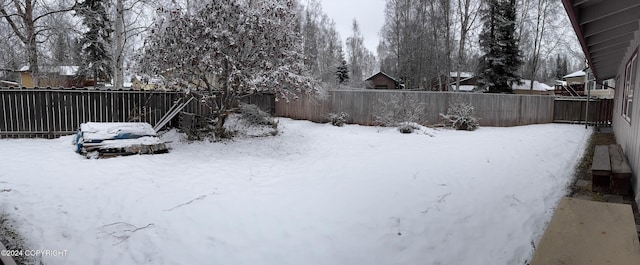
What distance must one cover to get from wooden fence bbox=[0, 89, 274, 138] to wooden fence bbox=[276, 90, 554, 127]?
193 inches

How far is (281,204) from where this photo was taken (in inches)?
223

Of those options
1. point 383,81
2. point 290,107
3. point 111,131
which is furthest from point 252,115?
point 383,81

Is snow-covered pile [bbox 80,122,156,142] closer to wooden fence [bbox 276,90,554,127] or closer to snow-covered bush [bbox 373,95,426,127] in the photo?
wooden fence [bbox 276,90,554,127]

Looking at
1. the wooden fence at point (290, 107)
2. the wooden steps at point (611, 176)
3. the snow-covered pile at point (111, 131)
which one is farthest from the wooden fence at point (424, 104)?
the wooden steps at point (611, 176)

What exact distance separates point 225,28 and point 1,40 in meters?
10.5

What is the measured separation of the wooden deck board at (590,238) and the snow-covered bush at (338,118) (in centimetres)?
971

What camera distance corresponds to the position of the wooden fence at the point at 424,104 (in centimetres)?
1366

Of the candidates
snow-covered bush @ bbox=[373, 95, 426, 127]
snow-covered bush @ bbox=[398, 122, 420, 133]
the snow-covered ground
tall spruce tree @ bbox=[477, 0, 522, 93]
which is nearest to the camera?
the snow-covered ground

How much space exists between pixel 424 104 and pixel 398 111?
4.20ft

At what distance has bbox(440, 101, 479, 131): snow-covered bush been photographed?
12.9 m

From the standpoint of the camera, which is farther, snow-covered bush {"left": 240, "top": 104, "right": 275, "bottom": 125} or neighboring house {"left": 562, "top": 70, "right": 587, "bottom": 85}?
neighboring house {"left": 562, "top": 70, "right": 587, "bottom": 85}

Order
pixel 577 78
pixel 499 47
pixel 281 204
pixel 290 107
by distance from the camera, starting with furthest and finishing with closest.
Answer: pixel 577 78, pixel 499 47, pixel 290 107, pixel 281 204

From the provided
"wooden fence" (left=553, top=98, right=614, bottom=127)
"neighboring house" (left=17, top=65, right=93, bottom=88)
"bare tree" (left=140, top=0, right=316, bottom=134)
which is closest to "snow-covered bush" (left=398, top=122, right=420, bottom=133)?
"bare tree" (left=140, top=0, right=316, bottom=134)

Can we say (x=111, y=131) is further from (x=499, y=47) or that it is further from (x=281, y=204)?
(x=499, y=47)
